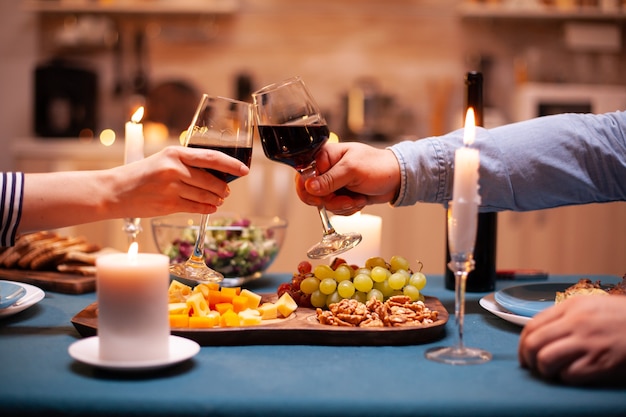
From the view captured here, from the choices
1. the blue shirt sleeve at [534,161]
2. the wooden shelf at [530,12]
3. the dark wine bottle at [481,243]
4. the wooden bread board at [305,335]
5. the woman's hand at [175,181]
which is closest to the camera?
the wooden bread board at [305,335]

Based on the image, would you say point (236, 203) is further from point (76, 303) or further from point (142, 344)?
point (142, 344)

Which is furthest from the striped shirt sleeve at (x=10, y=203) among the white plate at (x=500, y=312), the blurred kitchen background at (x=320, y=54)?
the blurred kitchen background at (x=320, y=54)

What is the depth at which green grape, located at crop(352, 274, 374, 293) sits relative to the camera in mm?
1178

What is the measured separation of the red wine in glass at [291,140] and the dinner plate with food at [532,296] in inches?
15.7

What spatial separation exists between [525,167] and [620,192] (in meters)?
0.21

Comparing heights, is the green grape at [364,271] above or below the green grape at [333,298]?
above

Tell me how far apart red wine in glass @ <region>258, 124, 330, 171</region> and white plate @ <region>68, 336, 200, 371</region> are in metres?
0.41

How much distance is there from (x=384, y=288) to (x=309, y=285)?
0.41 ft

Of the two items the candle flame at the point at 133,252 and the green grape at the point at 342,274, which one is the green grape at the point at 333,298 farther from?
the candle flame at the point at 133,252

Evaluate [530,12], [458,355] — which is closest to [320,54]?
[530,12]

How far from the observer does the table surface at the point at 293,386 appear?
0.78m

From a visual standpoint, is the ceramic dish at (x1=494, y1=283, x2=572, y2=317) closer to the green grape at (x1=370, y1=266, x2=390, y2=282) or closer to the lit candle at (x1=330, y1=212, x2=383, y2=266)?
the green grape at (x1=370, y1=266, x2=390, y2=282)

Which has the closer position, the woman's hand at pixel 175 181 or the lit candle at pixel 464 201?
the lit candle at pixel 464 201

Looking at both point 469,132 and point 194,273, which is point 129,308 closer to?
point 194,273
